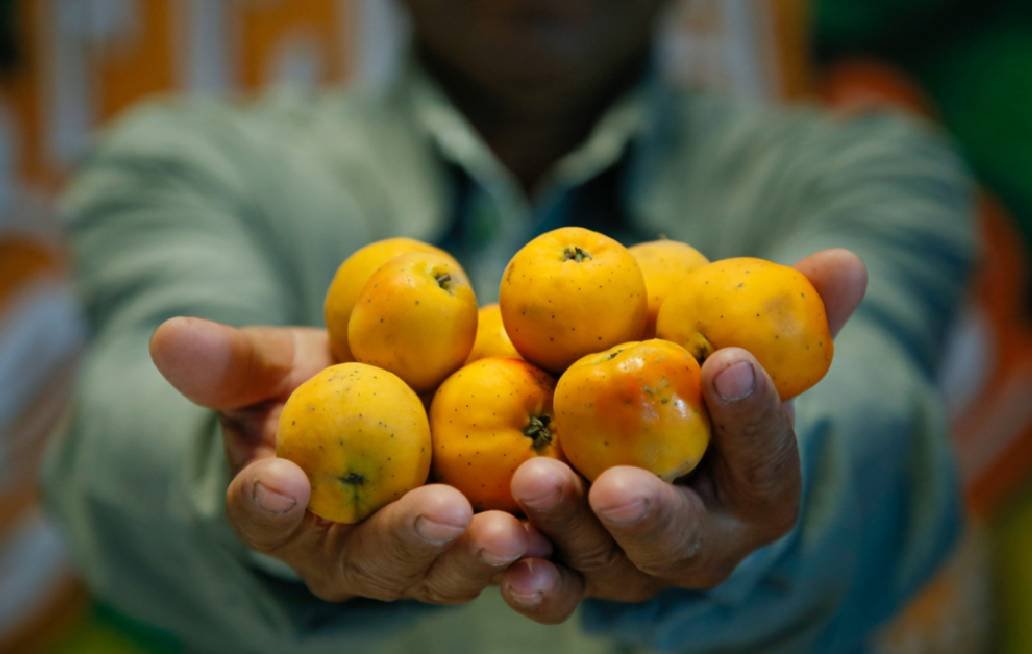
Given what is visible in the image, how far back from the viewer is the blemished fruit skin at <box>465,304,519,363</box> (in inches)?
20.9

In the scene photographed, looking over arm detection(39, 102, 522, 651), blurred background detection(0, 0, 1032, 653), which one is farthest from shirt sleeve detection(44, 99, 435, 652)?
blurred background detection(0, 0, 1032, 653)

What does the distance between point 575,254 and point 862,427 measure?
0.27 m

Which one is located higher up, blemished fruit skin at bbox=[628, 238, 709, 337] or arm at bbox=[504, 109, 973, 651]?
blemished fruit skin at bbox=[628, 238, 709, 337]

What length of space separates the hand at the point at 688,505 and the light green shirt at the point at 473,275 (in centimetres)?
5

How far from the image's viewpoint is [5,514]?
4.39 ft

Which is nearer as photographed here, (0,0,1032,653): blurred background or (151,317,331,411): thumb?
(151,317,331,411): thumb

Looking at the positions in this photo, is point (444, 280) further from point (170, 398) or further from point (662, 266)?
point (170, 398)

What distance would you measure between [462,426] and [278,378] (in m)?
0.13

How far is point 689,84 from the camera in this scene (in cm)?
Answer: 120

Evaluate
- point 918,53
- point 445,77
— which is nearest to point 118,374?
point 445,77

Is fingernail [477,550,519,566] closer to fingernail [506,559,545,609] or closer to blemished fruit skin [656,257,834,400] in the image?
fingernail [506,559,545,609]

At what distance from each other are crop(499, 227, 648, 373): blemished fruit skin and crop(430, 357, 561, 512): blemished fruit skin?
21 millimetres

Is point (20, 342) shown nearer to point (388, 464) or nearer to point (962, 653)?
point (388, 464)

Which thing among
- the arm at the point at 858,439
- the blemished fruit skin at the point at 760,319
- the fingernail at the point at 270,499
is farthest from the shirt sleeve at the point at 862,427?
the fingernail at the point at 270,499
